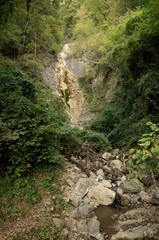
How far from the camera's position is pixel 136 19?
358 inches

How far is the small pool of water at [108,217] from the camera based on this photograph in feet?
12.0

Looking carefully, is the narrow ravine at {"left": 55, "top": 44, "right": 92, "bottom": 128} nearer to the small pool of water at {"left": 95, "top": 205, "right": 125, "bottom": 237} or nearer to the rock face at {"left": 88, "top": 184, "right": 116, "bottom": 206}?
the rock face at {"left": 88, "top": 184, "right": 116, "bottom": 206}

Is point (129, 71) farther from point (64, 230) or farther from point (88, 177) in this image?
point (64, 230)

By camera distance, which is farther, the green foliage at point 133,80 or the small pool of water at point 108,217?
the green foliage at point 133,80

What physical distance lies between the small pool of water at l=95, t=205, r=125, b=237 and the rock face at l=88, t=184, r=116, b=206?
0.17 meters

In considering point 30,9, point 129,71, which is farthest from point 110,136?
point 30,9

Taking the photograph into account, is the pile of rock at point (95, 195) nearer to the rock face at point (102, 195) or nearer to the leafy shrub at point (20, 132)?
the rock face at point (102, 195)

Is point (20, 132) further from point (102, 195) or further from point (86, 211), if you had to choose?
point (102, 195)

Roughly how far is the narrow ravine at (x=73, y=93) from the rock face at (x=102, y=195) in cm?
924

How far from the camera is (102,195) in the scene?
4.68 metres

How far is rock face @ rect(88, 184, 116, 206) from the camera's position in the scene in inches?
181

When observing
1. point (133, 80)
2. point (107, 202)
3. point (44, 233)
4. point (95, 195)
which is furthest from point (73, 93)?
point (44, 233)

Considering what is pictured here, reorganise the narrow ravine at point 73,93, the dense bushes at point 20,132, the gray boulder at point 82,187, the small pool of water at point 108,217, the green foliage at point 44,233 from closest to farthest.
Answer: the green foliage at point 44,233 < the small pool of water at point 108,217 < the dense bushes at point 20,132 < the gray boulder at point 82,187 < the narrow ravine at point 73,93

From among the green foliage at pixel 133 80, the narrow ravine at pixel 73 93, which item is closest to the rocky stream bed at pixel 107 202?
the green foliage at pixel 133 80
